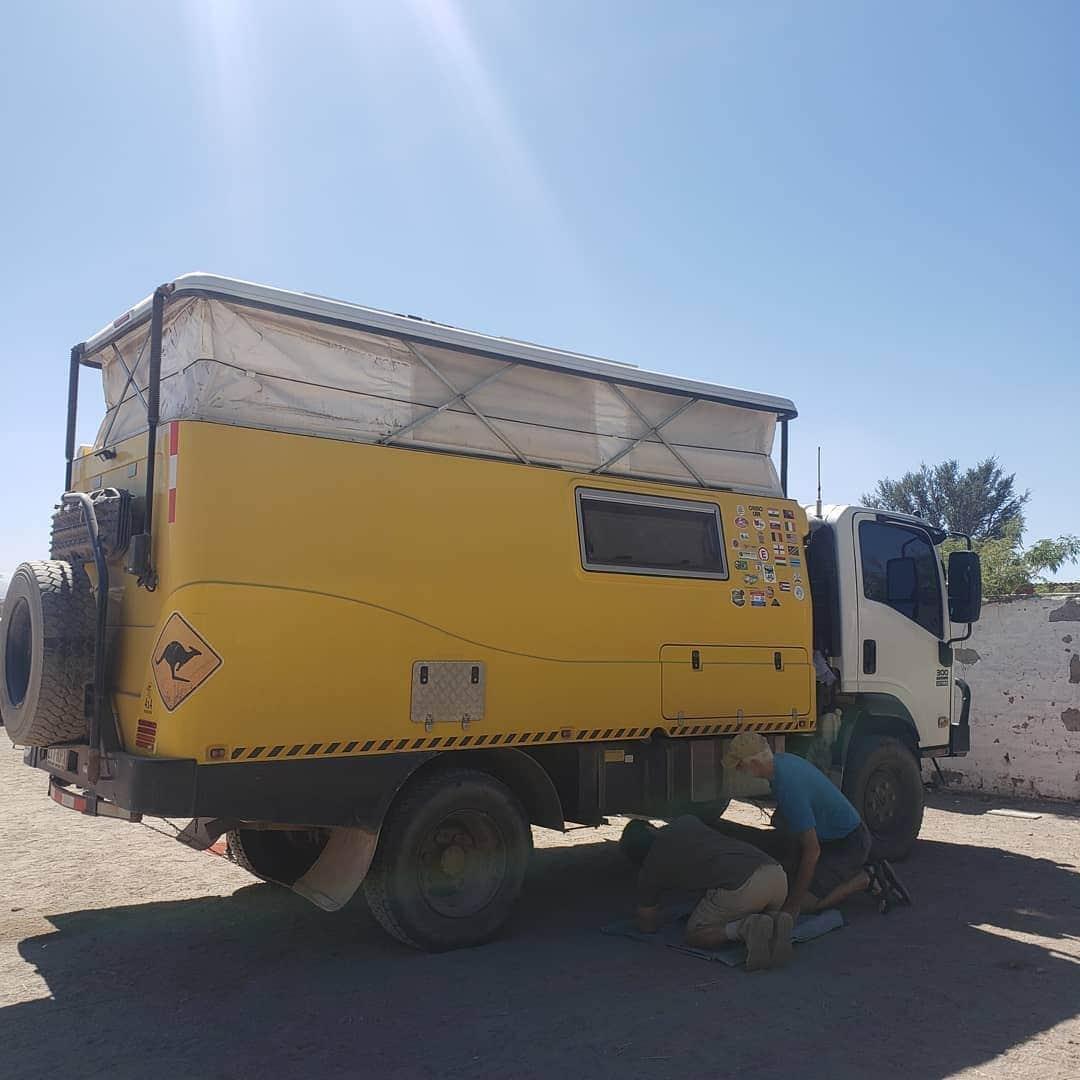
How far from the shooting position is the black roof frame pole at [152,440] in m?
5.12

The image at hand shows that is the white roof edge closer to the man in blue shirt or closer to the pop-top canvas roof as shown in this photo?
the pop-top canvas roof

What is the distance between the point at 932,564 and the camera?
30.1 ft

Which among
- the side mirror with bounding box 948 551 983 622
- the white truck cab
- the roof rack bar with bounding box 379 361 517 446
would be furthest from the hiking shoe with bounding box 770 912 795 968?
the side mirror with bounding box 948 551 983 622

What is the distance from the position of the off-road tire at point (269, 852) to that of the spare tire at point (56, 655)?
6.25ft

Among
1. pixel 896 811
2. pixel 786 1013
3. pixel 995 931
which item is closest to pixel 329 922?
pixel 786 1013

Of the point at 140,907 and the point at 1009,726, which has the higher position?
the point at 1009,726

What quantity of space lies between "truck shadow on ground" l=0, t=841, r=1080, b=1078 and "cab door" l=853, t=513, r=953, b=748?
2.15 meters

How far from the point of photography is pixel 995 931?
251 inches

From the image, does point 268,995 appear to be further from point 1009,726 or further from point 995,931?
point 1009,726

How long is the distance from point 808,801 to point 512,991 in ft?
7.12

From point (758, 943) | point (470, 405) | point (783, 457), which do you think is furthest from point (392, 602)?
point (783, 457)

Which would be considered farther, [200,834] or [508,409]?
[508,409]

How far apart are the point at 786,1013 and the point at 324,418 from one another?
3.91 metres

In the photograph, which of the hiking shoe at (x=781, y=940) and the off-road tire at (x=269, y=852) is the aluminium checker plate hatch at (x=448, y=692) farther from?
the hiking shoe at (x=781, y=940)
